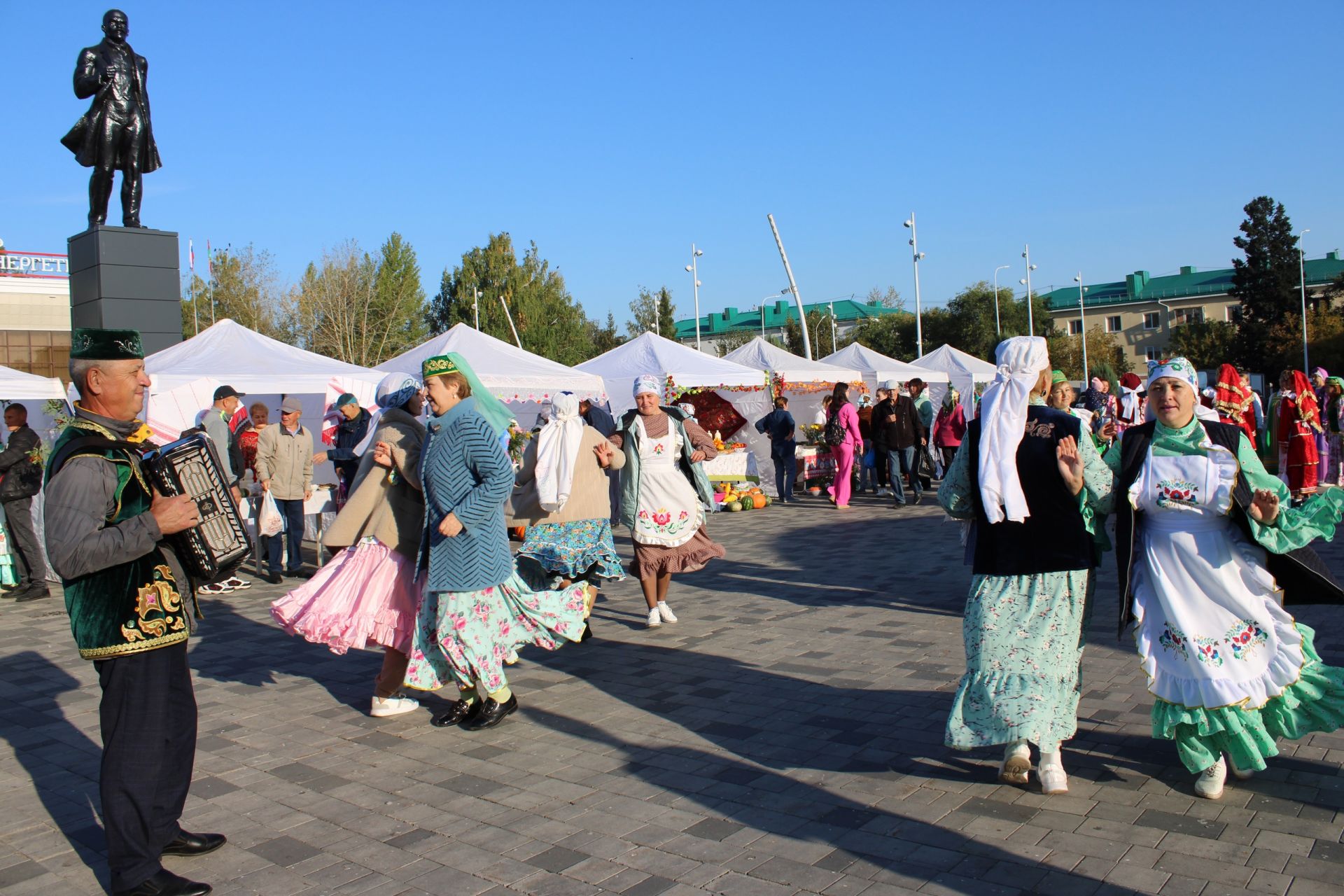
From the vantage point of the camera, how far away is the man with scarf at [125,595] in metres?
3.23

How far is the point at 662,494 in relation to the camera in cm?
776

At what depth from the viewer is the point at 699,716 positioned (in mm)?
5367

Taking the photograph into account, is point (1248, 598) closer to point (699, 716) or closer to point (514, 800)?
point (699, 716)

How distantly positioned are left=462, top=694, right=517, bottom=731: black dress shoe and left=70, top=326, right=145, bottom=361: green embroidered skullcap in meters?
2.67

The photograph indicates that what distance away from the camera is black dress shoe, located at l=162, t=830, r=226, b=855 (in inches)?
148

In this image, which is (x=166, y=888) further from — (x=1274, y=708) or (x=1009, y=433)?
(x=1274, y=708)

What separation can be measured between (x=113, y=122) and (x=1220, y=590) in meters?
12.0

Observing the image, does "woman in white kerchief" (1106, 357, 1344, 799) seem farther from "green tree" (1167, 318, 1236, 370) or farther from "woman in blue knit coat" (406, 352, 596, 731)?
"green tree" (1167, 318, 1236, 370)

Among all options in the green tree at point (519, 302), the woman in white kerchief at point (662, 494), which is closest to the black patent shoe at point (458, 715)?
the woman in white kerchief at point (662, 494)

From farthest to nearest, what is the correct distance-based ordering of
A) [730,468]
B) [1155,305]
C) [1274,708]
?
[1155,305]
[730,468]
[1274,708]

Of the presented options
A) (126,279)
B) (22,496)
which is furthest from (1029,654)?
(126,279)

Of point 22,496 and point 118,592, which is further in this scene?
point 22,496

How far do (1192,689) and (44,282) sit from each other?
128 feet

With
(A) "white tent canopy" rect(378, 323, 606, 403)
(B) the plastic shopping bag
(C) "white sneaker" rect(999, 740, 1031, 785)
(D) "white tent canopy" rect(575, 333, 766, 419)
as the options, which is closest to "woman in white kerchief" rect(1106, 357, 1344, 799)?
(C) "white sneaker" rect(999, 740, 1031, 785)
